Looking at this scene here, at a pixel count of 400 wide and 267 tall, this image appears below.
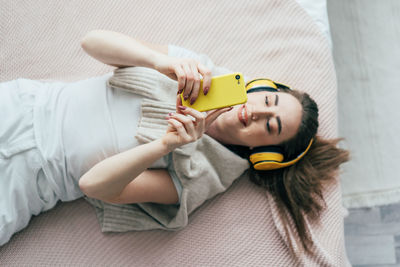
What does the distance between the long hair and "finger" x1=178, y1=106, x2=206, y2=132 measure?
0.32 m

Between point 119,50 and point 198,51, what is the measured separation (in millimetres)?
372

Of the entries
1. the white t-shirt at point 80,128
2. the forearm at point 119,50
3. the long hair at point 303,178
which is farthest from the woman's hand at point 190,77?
the long hair at point 303,178

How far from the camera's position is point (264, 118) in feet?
3.42

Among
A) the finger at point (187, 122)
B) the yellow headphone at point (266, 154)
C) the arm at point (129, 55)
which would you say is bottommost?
the yellow headphone at point (266, 154)

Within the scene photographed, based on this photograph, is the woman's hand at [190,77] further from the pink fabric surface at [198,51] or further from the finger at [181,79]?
the pink fabric surface at [198,51]

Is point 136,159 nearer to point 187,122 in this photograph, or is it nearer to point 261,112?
point 187,122

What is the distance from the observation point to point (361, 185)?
1653 millimetres

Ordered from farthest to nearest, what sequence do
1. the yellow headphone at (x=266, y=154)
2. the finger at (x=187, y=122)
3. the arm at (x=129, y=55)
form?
the yellow headphone at (x=266, y=154)
the arm at (x=129, y=55)
the finger at (x=187, y=122)

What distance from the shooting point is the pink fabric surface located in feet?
3.83

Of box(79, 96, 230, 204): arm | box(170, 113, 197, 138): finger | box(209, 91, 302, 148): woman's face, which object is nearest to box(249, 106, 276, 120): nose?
box(209, 91, 302, 148): woman's face

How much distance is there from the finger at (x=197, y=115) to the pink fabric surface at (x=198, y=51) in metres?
0.41

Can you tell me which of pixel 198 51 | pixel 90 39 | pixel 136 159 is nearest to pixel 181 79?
pixel 136 159

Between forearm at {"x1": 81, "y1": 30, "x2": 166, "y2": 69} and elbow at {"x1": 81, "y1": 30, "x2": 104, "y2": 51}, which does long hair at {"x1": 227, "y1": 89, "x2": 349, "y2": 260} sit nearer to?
forearm at {"x1": 81, "y1": 30, "x2": 166, "y2": 69}

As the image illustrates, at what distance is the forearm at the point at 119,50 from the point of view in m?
1.03
